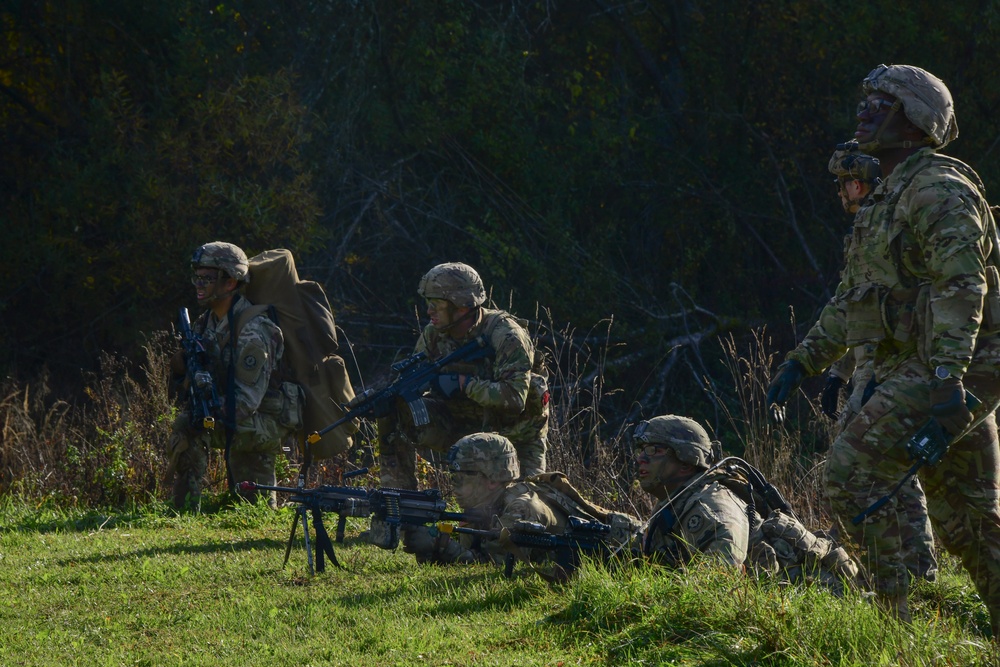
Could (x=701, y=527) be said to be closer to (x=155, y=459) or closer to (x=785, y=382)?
(x=785, y=382)

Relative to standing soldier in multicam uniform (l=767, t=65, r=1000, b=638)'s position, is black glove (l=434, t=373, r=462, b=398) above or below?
below

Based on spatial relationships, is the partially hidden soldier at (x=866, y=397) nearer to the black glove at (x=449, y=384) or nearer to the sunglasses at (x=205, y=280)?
the black glove at (x=449, y=384)

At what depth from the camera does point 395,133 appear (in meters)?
18.1

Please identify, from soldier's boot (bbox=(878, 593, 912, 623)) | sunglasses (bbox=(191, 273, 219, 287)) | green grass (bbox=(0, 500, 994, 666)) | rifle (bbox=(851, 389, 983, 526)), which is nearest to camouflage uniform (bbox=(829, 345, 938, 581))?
green grass (bbox=(0, 500, 994, 666))

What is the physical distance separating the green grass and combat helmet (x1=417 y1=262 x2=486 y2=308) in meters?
1.57

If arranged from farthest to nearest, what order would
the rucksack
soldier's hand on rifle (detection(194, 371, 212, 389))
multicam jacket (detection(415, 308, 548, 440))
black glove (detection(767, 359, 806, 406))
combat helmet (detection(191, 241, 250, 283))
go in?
the rucksack < combat helmet (detection(191, 241, 250, 283)) < soldier's hand on rifle (detection(194, 371, 212, 389)) < multicam jacket (detection(415, 308, 548, 440)) < black glove (detection(767, 359, 806, 406))

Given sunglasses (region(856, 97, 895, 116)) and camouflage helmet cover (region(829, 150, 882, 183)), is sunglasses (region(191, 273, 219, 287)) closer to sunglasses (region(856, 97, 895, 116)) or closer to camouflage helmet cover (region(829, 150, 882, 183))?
camouflage helmet cover (region(829, 150, 882, 183))

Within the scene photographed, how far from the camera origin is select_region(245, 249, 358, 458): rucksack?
Answer: 935 cm

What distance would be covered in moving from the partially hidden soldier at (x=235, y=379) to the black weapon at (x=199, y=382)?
0.22 feet

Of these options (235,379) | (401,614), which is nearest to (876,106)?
(401,614)

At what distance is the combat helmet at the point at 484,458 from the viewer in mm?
7035

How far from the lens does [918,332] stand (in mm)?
5086

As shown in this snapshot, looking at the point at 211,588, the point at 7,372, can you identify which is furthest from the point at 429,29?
the point at 211,588

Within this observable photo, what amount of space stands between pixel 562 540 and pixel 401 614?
84cm
